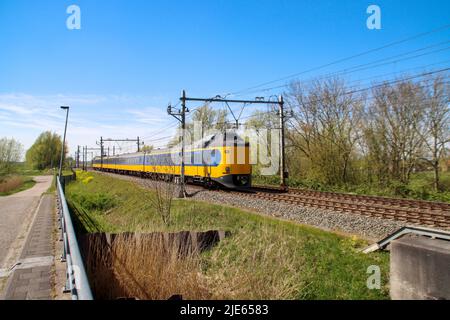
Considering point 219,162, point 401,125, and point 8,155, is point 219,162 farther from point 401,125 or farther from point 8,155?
point 8,155

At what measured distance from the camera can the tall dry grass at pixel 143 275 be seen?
5.38m

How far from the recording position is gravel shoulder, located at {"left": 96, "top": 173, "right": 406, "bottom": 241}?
29.1 feet

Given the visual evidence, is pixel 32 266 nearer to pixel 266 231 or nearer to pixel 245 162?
pixel 266 231

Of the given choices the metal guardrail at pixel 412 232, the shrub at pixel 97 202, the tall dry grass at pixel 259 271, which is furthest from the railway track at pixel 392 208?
the shrub at pixel 97 202

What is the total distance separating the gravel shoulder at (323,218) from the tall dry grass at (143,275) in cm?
525

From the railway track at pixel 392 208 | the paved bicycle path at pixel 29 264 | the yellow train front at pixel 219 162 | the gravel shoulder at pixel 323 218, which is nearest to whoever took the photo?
the paved bicycle path at pixel 29 264

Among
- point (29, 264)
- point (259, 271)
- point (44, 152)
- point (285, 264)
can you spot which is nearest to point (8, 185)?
point (29, 264)

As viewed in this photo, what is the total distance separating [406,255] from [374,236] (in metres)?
3.19

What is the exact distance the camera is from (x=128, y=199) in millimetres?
19109

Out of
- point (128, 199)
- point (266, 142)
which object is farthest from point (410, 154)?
point (128, 199)

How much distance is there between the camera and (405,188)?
16531 millimetres

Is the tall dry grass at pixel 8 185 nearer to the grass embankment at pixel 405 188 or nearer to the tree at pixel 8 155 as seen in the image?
the tree at pixel 8 155

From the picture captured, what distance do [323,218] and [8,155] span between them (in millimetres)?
56784

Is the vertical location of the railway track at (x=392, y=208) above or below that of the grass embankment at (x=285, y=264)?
above
